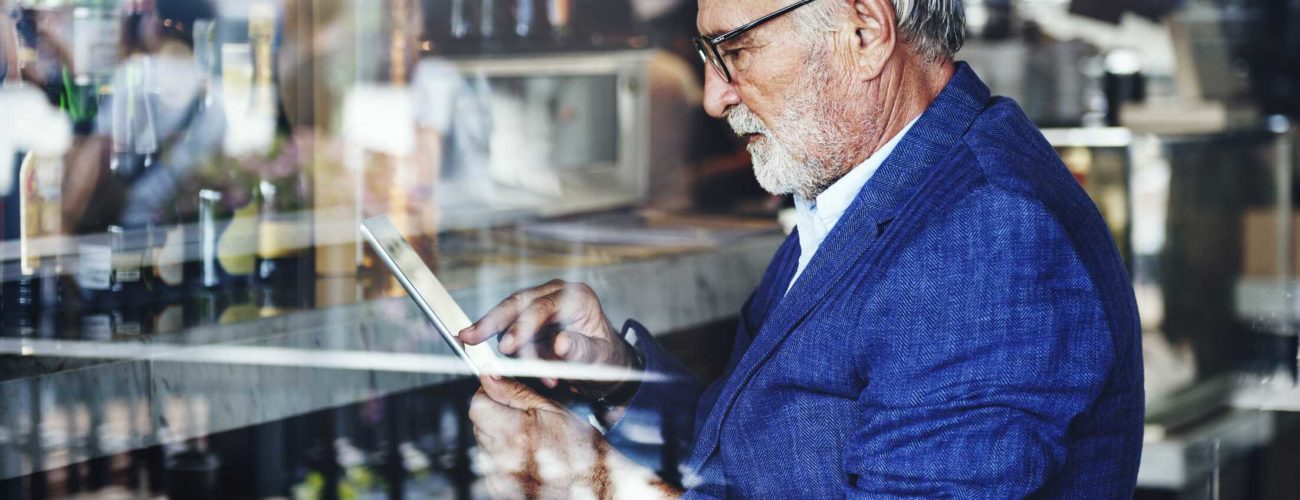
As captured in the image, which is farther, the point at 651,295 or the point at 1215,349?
the point at 1215,349

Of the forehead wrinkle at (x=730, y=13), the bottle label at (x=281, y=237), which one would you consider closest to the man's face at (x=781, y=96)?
the forehead wrinkle at (x=730, y=13)

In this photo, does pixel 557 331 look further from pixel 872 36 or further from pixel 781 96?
pixel 872 36

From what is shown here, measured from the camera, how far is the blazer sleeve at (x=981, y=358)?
1.06 m

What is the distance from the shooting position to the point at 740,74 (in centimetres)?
129

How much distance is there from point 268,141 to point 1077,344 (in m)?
1.41

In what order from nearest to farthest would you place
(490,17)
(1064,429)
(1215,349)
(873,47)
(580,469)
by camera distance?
1. (1064,429)
2. (873,47)
3. (580,469)
4. (490,17)
5. (1215,349)

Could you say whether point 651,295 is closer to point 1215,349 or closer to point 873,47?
point 873,47

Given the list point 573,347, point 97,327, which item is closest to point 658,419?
point 573,347

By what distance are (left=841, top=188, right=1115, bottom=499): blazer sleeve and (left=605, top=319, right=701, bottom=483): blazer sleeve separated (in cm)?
38

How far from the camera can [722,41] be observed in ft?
4.17

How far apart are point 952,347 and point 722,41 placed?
38cm

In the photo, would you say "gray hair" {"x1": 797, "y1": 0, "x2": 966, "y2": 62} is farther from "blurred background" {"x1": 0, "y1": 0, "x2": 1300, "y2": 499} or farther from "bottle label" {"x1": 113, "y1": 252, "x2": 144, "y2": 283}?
"bottle label" {"x1": 113, "y1": 252, "x2": 144, "y2": 283}

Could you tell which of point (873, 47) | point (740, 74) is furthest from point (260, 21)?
point (873, 47)

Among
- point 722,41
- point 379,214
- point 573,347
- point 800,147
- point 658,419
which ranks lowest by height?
point 658,419
